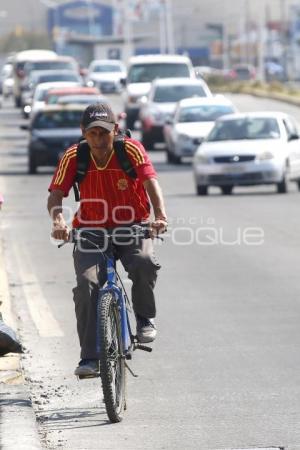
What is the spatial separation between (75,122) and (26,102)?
25.1 metres

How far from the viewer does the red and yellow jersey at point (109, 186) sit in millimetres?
8562

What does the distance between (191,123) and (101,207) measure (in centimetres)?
2811

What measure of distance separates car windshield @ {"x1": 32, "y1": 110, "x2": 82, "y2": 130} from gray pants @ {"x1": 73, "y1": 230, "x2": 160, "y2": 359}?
85.9 feet

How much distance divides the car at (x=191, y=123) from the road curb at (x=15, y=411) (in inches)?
1021

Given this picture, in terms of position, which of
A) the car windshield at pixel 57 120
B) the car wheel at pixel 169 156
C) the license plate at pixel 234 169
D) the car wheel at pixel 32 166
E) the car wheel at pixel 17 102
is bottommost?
the car wheel at pixel 17 102

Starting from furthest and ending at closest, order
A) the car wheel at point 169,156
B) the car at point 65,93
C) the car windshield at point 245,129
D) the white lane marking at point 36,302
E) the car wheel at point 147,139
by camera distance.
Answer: the car wheel at point 147,139, the car at point 65,93, the car wheel at point 169,156, the car windshield at point 245,129, the white lane marking at point 36,302

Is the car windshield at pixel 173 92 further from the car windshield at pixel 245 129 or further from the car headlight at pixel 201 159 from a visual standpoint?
the car headlight at pixel 201 159

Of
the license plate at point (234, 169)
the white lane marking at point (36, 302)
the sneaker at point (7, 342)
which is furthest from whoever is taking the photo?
the license plate at point (234, 169)

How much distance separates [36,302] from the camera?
13820mm

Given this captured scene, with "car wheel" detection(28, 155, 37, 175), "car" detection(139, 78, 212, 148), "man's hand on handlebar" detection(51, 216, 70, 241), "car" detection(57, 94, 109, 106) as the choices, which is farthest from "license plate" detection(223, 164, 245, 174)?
"man's hand on handlebar" detection(51, 216, 70, 241)

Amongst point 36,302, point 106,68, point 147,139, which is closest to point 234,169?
point 36,302

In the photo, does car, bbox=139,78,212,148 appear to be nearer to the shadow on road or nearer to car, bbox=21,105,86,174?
car, bbox=21,105,86,174

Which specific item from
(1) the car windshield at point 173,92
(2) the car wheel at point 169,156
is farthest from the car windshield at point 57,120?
(1) the car windshield at point 173,92

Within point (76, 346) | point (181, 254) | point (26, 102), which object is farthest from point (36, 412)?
point (26, 102)
